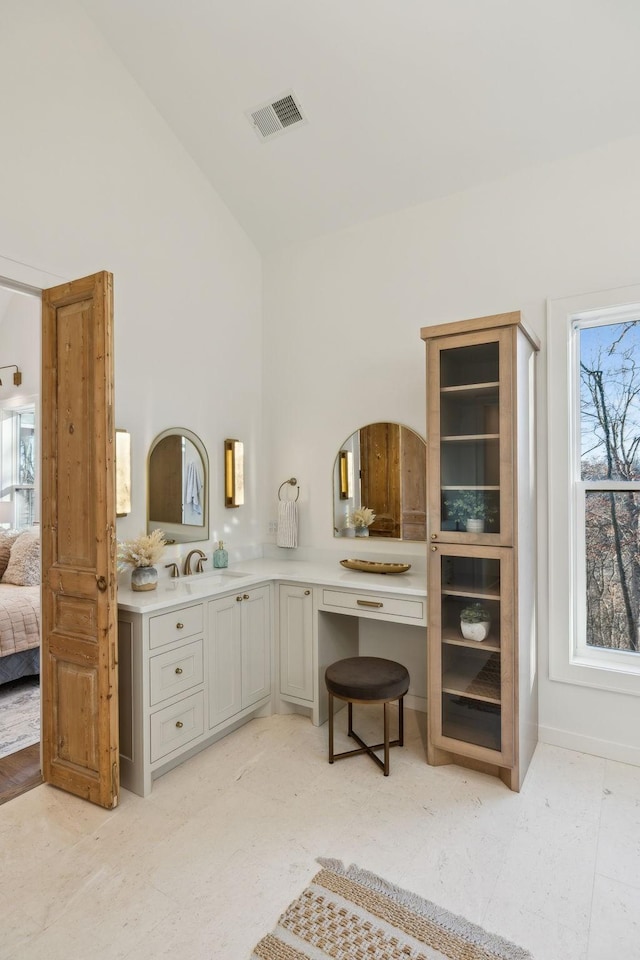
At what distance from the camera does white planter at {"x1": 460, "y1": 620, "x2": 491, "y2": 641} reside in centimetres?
252

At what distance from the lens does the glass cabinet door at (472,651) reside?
2.44 m

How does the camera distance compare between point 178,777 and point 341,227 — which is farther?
point 341,227

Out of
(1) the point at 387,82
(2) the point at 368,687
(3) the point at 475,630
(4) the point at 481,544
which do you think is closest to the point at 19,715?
(2) the point at 368,687

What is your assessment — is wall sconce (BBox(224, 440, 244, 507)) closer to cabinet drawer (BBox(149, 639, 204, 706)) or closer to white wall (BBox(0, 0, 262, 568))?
white wall (BBox(0, 0, 262, 568))

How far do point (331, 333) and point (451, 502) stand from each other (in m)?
1.64

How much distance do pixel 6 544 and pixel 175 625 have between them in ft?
9.10

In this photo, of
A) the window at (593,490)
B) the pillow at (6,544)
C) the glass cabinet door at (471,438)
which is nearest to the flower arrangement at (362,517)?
the glass cabinet door at (471,438)

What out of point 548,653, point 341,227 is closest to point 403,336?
point 341,227

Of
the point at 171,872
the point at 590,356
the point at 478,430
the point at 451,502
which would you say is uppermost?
the point at 590,356

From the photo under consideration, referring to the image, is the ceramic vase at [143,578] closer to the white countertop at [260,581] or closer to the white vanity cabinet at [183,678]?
the white countertop at [260,581]

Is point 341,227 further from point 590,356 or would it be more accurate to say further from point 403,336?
point 590,356

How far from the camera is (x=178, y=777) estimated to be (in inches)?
100.0

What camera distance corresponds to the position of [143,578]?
2764 mm

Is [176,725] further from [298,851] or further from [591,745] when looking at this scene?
[591,745]
